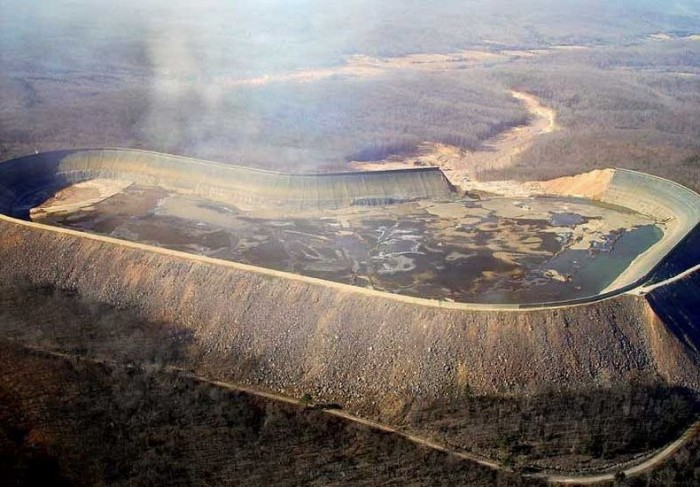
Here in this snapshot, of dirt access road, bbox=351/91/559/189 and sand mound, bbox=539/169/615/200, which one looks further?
dirt access road, bbox=351/91/559/189

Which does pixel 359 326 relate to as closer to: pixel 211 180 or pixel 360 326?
pixel 360 326

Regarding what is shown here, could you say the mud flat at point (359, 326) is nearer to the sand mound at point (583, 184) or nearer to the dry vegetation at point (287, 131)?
the dry vegetation at point (287, 131)

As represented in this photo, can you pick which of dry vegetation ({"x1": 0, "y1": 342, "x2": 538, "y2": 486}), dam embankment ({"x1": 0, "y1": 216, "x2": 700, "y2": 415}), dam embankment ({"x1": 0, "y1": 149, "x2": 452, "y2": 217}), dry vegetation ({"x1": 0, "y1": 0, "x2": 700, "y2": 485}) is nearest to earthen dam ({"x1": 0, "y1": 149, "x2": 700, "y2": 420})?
dam embankment ({"x1": 0, "y1": 216, "x2": 700, "y2": 415})

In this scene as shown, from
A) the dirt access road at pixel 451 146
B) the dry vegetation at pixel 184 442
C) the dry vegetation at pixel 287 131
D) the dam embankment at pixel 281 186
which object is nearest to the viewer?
the dry vegetation at pixel 184 442


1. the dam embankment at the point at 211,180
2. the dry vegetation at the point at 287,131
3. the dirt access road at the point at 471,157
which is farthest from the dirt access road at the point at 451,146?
the dam embankment at the point at 211,180

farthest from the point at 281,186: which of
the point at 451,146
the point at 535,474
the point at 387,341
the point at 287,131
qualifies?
the point at 451,146

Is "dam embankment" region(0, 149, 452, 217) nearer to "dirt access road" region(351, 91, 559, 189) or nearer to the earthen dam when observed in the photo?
"dirt access road" region(351, 91, 559, 189)

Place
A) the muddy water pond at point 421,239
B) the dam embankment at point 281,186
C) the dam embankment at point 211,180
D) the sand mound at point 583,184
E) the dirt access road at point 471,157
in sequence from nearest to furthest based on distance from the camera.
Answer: the muddy water pond at point 421,239 → the dam embankment at point 281,186 → the dam embankment at point 211,180 → the sand mound at point 583,184 → the dirt access road at point 471,157

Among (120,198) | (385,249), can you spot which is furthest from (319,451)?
(120,198)
